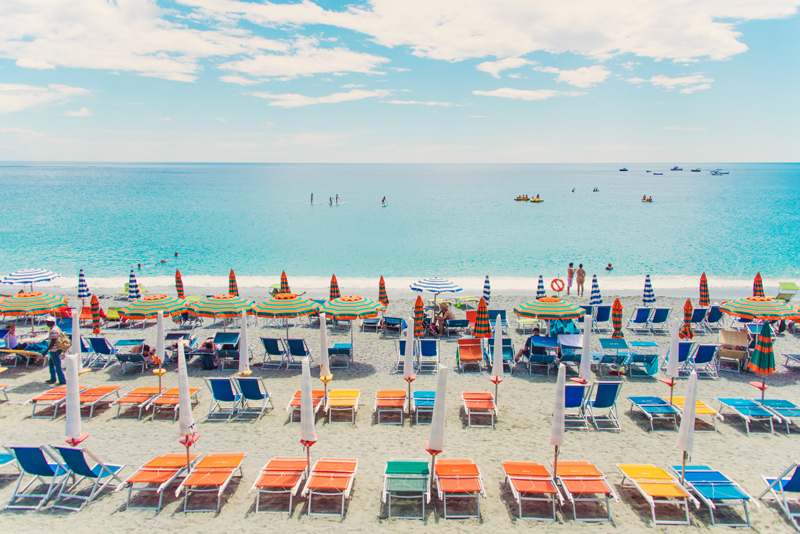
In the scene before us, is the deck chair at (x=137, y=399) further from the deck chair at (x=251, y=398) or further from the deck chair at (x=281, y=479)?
the deck chair at (x=281, y=479)

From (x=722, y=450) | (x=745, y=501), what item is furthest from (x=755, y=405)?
(x=745, y=501)

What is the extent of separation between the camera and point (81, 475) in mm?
6641

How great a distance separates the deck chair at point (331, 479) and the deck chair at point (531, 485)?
7.43 feet

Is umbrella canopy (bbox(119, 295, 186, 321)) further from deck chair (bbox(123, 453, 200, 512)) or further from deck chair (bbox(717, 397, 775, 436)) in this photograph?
deck chair (bbox(717, 397, 775, 436))

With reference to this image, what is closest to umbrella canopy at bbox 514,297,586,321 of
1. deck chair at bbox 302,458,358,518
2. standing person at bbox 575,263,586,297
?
deck chair at bbox 302,458,358,518

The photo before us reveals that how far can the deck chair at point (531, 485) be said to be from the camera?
628 centimetres

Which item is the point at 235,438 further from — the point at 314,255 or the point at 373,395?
the point at 314,255

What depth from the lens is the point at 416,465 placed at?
6.82 meters

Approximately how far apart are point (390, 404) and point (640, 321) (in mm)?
10587

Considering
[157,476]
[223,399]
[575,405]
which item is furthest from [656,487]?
[223,399]

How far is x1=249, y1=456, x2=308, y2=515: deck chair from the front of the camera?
20.9 feet

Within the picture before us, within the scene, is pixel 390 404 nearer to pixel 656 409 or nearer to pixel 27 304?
pixel 656 409

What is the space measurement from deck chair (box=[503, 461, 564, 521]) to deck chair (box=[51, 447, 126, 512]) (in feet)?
18.4

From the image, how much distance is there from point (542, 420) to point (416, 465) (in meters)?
3.53
